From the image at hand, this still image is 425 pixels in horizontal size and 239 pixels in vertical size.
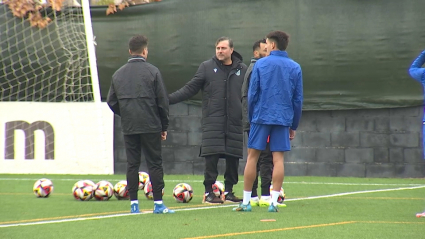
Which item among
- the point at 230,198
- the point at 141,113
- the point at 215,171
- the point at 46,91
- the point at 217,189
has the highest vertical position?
the point at 46,91

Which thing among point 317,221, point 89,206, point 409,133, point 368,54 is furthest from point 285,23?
point 317,221

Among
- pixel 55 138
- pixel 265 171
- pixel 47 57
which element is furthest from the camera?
pixel 47 57

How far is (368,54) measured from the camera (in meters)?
13.4

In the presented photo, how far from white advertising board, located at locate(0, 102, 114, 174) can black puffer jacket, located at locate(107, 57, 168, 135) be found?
6.01 metres

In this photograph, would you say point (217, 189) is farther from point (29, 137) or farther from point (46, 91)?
point (46, 91)

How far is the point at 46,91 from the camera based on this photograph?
14.5 m

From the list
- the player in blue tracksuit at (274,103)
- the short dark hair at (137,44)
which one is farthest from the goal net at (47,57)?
the player in blue tracksuit at (274,103)

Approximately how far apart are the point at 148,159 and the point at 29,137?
6736mm

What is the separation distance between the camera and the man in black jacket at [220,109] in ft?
→ 30.1

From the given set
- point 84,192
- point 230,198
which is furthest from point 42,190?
point 230,198

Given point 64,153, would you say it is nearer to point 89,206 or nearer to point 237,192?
point 237,192

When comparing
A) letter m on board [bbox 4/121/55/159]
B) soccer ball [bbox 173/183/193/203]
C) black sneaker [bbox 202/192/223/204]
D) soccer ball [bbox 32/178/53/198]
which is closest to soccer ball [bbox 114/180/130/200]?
soccer ball [bbox 173/183/193/203]

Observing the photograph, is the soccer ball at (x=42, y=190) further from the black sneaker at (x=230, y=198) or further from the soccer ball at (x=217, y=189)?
the black sneaker at (x=230, y=198)

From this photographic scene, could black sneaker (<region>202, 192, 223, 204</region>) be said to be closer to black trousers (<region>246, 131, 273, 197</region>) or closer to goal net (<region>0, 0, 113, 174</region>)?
black trousers (<region>246, 131, 273, 197</region>)
